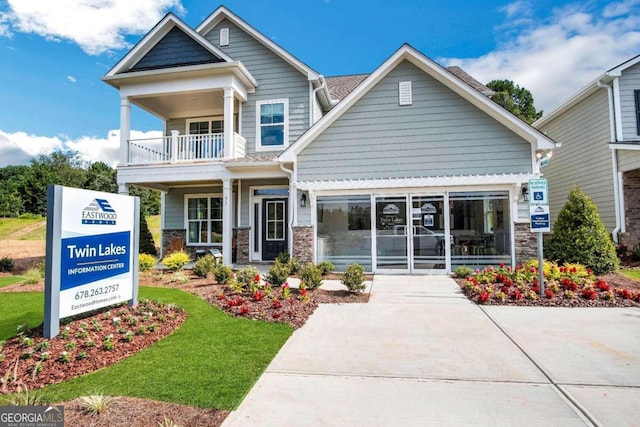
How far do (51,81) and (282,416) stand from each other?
86.8ft

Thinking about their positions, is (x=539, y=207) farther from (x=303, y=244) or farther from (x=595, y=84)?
(x=595, y=84)

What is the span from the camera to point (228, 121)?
41.5 ft

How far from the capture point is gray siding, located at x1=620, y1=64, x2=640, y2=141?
12375mm

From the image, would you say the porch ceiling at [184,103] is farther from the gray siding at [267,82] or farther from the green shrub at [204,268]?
the green shrub at [204,268]

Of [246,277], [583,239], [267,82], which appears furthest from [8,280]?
[583,239]

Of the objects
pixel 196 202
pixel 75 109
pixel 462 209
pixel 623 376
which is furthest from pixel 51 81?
pixel 623 376

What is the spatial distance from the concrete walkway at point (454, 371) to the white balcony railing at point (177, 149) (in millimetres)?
9012

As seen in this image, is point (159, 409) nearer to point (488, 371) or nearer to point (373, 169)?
point (488, 371)

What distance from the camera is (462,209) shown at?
10484 mm

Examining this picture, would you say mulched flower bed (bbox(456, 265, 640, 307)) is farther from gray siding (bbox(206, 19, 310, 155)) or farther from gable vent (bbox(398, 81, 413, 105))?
gray siding (bbox(206, 19, 310, 155))

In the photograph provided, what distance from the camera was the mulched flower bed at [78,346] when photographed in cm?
391

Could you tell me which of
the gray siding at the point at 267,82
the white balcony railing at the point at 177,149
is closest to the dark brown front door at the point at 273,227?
the gray siding at the point at 267,82

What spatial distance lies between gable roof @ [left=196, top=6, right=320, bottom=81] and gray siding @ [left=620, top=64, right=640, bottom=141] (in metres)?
10.7

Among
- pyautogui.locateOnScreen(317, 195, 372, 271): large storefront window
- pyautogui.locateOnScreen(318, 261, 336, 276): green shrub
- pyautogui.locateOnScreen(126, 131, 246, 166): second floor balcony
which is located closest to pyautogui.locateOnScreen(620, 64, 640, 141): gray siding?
pyautogui.locateOnScreen(317, 195, 372, 271): large storefront window
